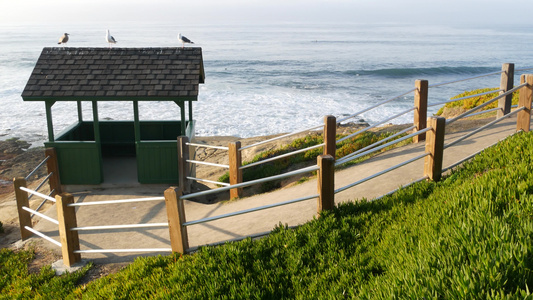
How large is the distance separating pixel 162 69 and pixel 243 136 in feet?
50.8

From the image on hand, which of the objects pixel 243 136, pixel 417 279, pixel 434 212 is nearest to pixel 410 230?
pixel 434 212

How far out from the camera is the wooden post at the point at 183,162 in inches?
439

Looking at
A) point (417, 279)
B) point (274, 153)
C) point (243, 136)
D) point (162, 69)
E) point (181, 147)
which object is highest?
point (162, 69)

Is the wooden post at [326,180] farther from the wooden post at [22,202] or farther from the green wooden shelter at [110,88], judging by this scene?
the green wooden shelter at [110,88]

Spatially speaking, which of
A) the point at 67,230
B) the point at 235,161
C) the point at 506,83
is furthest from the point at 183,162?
the point at 506,83

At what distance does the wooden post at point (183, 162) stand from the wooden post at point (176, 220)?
16.4ft

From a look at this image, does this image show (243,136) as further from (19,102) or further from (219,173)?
(19,102)

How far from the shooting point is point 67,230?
6.80 metres

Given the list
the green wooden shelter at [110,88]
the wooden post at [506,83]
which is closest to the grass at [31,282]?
the green wooden shelter at [110,88]

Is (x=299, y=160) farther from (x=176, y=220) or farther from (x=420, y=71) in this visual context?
(x=420, y=71)

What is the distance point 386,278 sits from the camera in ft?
14.3

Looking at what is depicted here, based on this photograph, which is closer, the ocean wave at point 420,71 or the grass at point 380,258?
the grass at point 380,258

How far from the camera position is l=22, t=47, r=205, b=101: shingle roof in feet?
38.3

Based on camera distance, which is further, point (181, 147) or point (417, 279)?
point (181, 147)
